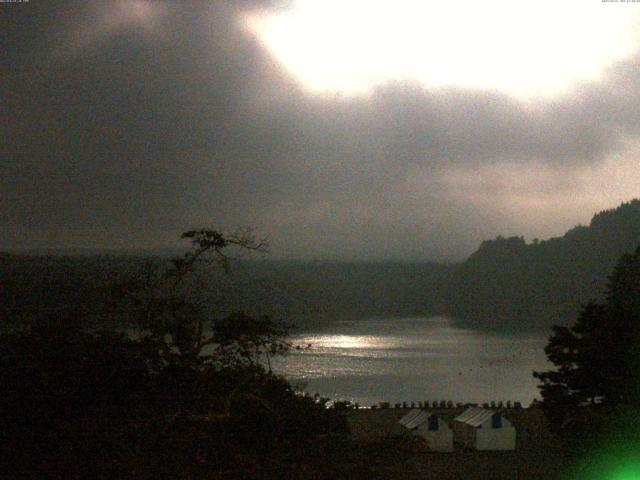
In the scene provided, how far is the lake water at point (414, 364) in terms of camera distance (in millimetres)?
42812

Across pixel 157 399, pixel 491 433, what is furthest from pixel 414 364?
pixel 157 399

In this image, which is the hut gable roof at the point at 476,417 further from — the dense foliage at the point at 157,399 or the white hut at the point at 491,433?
the dense foliage at the point at 157,399

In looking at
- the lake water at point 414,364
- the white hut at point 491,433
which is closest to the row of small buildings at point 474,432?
the white hut at point 491,433

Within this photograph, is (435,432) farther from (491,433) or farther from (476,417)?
(476,417)

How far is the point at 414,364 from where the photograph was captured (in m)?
54.9

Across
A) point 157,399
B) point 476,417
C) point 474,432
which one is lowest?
point 474,432

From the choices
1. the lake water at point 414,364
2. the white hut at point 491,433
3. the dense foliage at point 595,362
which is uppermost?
the dense foliage at point 595,362

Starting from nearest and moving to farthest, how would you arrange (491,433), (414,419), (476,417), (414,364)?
(491,433) → (476,417) → (414,419) → (414,364)

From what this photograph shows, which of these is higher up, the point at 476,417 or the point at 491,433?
the point at 476,417

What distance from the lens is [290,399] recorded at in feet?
24.4

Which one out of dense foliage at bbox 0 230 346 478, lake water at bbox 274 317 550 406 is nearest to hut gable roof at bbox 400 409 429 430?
lake water at bbox 274 317 550 406

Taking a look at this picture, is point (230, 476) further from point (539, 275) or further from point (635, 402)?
point (539, 275)

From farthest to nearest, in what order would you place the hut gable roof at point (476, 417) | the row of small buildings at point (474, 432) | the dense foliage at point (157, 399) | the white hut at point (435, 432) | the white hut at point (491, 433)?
the hut gable roof at point (476, 417) < the white hut at point (491, 433) < the row of small buildings at point (474, 432) < the white hut at point (435, 432) < the dense foliage at point (157, 399)

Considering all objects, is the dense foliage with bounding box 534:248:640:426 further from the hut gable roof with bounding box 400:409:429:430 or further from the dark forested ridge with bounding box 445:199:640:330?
the dark forested ridge with bounding box 445:199:640:330
